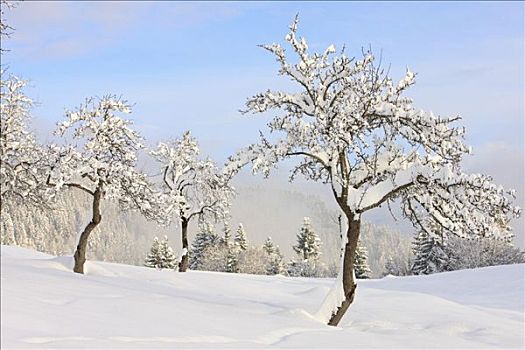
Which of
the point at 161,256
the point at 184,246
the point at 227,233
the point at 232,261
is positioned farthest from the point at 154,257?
the point at 184,246

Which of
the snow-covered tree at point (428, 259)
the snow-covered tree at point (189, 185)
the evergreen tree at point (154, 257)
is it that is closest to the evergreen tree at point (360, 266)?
the snow-covered tree at point (428, 259)

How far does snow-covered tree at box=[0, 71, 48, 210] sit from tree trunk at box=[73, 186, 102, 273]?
6.12 ft

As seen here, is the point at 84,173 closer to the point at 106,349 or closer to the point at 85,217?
the point at 85,217

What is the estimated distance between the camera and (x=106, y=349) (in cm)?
736

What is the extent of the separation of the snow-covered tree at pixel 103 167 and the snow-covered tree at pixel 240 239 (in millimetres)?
47774

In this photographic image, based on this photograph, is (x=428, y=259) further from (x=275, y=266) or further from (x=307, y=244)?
(x=307, y=244)

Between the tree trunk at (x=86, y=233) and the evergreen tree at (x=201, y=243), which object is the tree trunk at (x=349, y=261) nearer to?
the tree trunk at (x=86, y=233)

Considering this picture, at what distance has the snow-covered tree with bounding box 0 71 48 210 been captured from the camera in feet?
57.8

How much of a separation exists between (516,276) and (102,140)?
22930 mm

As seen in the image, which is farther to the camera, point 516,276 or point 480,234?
point 516,276

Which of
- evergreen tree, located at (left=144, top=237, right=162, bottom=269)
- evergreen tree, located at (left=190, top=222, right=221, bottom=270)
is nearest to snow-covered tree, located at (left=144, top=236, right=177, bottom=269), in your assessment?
evergreen tree, located at (left=144, top=237, right=162, bottom=269)

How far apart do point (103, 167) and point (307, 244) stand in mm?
54858

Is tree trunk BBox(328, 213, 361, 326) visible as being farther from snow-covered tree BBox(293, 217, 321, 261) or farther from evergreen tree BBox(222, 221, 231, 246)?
snow-covered tree BBox(293, 217, 321, 261)

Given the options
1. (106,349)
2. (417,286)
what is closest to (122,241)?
(417,286)
